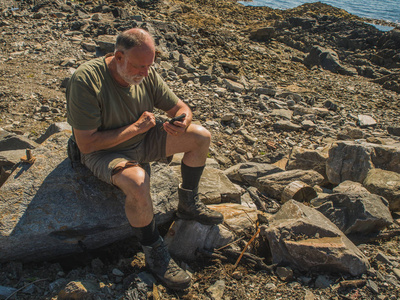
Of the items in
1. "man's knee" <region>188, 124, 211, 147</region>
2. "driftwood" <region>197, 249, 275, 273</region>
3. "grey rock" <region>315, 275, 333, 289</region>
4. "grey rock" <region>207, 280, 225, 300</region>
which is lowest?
"grey rock" <region>207, 280, 225, 300</region>

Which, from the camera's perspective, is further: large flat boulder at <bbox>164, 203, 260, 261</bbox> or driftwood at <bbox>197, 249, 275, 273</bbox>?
large flat boulder at <bbox>164, 203, 260, 261</bbox>

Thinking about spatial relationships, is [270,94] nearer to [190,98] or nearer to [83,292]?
[190,98]

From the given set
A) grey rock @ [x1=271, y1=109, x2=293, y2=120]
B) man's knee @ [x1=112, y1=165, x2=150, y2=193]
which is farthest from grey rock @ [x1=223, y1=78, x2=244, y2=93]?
man's knee @ [x1=112, y1=165, x2=150, y2=193]

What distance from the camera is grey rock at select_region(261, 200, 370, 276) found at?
9.52ft

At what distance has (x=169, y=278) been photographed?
2752 millimetres

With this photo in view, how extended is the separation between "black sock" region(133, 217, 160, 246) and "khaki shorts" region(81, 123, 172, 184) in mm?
491

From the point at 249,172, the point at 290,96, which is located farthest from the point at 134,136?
the point at 290,96

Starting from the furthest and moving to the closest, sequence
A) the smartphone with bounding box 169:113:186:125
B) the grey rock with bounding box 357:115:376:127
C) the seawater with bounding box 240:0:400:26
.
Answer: the seawater with bounding box 240:0:400:26
the grey rock with bounding box 357:115:376:127
the smartphone with bounding box 169:113:186:125

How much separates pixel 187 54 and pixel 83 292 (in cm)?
923

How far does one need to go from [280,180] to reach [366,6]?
3957 centimetres

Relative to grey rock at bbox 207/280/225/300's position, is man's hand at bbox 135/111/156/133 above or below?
above

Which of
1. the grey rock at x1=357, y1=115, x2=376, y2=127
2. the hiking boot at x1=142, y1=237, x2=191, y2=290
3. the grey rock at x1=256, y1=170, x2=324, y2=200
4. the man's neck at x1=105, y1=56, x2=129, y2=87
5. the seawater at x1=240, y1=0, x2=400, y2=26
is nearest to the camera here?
the hiking boot at x1=142, y1=237, x2=191, y2=290

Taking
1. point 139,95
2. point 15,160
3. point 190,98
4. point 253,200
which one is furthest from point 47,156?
point 190,98

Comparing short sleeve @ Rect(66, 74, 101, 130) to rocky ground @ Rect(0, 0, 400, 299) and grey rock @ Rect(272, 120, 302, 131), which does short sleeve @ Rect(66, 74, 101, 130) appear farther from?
grey rock @ Rect(272, 120, 302, 131)
